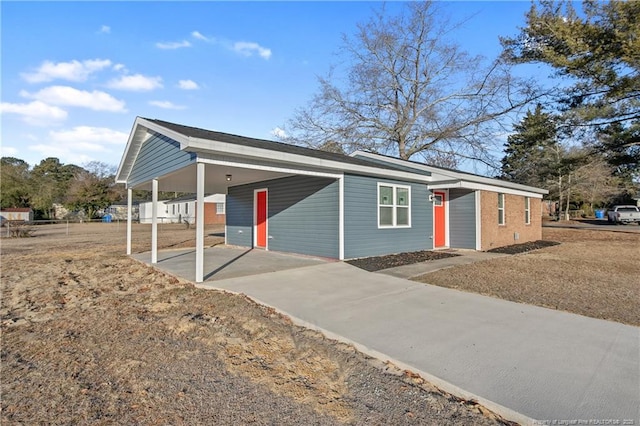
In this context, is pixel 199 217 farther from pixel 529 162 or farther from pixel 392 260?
pixel 529 162

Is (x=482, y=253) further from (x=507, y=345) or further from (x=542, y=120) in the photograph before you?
(x=542, y=120)

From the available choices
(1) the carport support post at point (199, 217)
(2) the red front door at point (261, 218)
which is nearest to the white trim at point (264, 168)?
(1) the carport support post at point (199, 217)

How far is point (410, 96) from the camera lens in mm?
23453

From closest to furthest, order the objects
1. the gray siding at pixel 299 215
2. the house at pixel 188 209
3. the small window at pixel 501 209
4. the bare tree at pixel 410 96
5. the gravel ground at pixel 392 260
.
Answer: the gravel ground at pixel 392 260 < the gray siding at pixel 299 215 < the small window at pixel 501 209 < the bare tree at pixel 410 96 < the house at pixel 188 209

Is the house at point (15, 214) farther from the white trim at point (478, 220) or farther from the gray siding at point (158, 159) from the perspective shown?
the white trim at point (478, 220)

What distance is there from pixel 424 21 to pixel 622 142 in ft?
42.3

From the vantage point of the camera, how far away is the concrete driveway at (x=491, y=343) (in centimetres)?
251

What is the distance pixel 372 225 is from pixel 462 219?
423 centimetres

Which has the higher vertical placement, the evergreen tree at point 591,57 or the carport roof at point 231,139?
the evergreen tree at point 591,57

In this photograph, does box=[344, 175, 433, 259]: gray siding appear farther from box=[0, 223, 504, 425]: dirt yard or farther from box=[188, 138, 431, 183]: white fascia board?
box=[0, 223, 504, 425]: dirt yard

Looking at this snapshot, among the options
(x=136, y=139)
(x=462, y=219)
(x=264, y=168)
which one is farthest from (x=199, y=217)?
(x=462, y=219)

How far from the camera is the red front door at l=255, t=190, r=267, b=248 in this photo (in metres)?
12.1

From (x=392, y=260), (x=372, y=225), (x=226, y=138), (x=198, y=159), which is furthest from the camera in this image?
(x=372, y=225)

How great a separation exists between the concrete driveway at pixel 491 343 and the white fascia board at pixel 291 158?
2.52 metres
